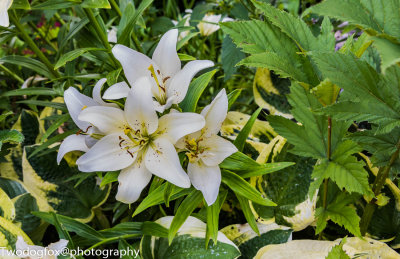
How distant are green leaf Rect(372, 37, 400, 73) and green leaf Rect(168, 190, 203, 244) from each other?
351mm

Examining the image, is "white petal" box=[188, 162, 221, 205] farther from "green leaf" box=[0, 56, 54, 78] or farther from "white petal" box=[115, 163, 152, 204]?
"green leaf" box=[0, 56, 54, 78]

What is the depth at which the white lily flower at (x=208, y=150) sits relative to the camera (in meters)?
0.52

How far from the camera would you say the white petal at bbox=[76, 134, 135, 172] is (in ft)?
1.69

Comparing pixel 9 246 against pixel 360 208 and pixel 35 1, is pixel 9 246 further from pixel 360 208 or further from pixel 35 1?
pixel 360 208

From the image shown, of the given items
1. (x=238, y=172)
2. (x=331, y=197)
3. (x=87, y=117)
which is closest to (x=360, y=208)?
(x=331, y=197)

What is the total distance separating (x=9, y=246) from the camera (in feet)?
2.06

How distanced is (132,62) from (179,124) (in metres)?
0.13

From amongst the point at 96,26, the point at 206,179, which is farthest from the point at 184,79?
the point at 96,26

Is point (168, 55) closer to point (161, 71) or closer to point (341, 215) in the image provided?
point (161, 71)

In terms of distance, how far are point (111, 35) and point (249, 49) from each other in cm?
62

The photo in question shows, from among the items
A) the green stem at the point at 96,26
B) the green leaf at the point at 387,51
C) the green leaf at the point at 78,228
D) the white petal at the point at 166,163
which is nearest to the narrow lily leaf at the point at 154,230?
the green leaf at the point at 78,228

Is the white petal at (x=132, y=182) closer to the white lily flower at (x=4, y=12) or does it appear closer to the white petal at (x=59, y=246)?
the white petal at (x=59, y=246)

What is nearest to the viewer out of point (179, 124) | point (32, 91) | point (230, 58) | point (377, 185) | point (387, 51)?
point (387, 51)

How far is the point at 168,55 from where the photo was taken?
568 mm
